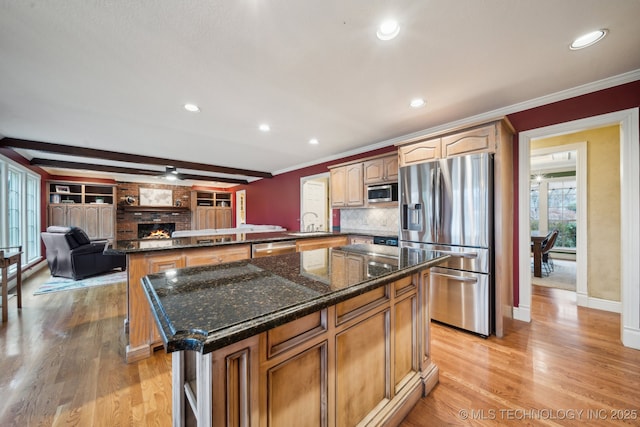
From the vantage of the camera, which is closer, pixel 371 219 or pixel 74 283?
pixel 74 283

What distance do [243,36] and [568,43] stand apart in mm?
2344

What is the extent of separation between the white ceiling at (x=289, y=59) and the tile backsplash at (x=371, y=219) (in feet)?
4.87

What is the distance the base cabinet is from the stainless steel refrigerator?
121cm

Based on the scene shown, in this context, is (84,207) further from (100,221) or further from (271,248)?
(271,248)

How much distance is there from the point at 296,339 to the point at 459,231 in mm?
2304

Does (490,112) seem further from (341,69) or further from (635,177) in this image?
(341,69)

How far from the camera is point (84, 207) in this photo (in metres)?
7.04

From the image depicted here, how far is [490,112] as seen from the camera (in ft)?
9.85

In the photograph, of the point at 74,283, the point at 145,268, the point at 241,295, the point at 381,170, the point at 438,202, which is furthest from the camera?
the point at 74,283

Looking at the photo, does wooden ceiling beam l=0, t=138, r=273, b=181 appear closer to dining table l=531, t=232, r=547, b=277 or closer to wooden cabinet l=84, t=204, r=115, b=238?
wooden cabinet l=84, t=204, r=115, b=238

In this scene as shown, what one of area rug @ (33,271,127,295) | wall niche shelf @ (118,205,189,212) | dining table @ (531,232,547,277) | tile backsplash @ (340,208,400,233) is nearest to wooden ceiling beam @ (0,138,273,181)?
area rug @ (33,271,127,295)

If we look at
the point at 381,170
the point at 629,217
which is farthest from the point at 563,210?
the point at 381,170

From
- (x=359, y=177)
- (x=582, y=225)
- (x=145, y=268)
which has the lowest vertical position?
(x=145, y=268)

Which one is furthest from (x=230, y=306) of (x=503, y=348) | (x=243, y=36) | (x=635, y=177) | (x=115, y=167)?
(x=115, y=167)
